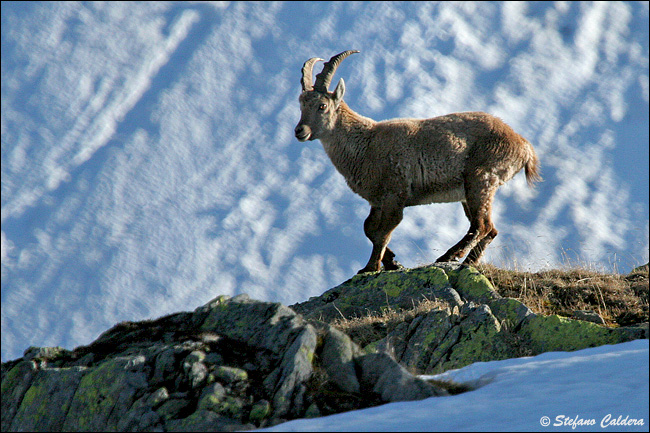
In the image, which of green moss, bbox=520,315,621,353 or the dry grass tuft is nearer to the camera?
green moss, bbox=520,315,621,353

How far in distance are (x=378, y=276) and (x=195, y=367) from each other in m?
5.69

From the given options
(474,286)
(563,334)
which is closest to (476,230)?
(474,286)

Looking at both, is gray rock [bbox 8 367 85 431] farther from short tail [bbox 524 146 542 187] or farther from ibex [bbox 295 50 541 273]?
short tail [bbox 524 146 542 187]

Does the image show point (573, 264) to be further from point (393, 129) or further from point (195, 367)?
point (195, 367)

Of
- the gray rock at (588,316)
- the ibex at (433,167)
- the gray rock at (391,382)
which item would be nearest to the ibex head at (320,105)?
the ibex at (433,167)

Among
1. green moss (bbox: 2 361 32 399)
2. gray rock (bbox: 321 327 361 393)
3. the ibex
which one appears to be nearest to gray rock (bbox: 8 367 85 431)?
green moss (bbox: 2 361 32 399)

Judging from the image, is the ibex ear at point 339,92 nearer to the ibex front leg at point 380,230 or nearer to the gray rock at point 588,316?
the ibex front leg at point 380,230

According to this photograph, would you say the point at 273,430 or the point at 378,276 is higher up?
the point at 378,276

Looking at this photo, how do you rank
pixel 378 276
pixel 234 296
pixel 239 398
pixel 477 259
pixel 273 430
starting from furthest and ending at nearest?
1. pixel 477 259
2. pixel 378 276
3. pixel 234 296
4. pixel 239 398
5. pixel 273 430

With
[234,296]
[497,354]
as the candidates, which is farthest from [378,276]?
[234,296]

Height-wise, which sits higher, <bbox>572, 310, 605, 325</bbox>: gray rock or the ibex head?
the ibex head

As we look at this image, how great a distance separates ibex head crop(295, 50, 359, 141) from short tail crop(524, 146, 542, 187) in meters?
4.13

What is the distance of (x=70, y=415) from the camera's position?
522 centimetres

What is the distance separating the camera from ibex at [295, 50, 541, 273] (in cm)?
1211
